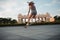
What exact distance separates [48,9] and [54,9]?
16cm

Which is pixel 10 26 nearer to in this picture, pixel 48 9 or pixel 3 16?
pixel 3 16

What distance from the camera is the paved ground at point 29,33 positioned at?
280cm

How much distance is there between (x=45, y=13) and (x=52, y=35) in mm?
472

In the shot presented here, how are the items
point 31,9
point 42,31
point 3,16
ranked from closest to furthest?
point 31,9, point 3,16, point 42,31

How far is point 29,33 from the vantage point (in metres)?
2.87

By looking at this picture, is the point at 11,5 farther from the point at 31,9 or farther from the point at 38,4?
the point at 31,9

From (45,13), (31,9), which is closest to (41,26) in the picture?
(45,13)

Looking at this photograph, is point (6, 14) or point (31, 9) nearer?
point (31, 9)

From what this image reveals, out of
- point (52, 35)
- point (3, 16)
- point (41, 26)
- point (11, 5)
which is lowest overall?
point (52, 35)

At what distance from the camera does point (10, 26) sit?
9.49 feet

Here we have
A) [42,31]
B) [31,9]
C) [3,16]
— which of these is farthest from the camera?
[42,31]

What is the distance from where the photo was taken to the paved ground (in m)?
2.80

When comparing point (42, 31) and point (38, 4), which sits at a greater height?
point (38, 4)

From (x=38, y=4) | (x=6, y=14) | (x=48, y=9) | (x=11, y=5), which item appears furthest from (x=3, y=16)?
(x=48, y=9)
